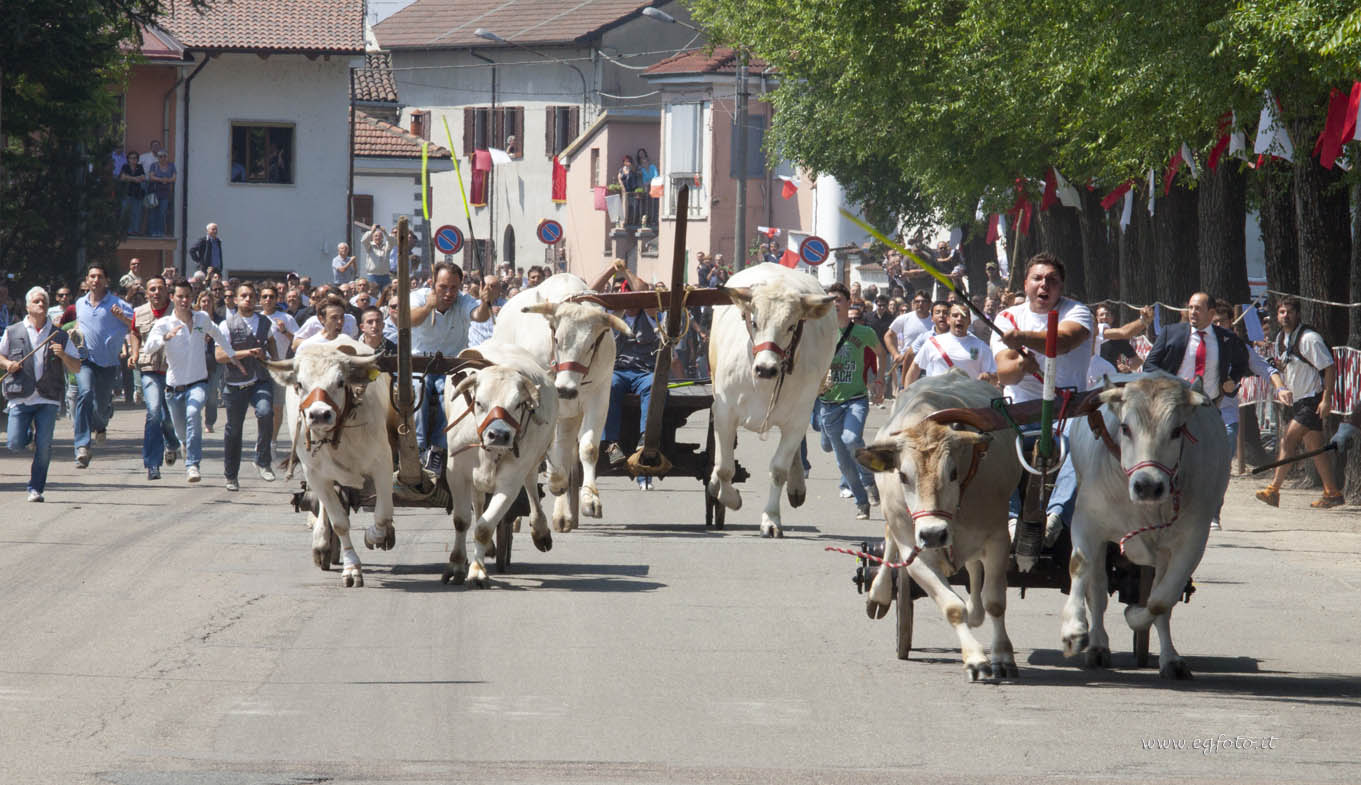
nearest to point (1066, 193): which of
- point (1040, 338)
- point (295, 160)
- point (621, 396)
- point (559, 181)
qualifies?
point (621, 396)

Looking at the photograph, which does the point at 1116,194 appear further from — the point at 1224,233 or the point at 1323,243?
the point at 1323,243

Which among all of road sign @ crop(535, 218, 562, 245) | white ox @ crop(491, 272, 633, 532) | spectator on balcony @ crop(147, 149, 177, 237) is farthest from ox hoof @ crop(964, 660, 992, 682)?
spectator on balcony @ crop(147, 149, 177, 237)

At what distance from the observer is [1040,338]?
10242mm

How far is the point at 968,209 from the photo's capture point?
38.7m

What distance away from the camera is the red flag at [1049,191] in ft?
106

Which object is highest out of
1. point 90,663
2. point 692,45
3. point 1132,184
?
point 692,45

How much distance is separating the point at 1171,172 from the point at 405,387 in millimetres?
13649

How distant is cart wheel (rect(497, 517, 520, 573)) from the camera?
13.5 m

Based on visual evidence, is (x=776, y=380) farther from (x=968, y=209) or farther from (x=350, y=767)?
(x=968, y=209)

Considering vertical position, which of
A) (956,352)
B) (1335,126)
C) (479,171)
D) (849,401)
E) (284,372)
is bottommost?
(849,401)

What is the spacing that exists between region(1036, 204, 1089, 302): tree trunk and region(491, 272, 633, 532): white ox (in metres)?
20.8

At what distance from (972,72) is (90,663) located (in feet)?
63.3

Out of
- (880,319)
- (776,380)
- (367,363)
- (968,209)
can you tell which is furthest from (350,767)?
(968,209)

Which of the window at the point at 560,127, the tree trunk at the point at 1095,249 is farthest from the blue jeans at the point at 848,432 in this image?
the window at the point at 560,127
